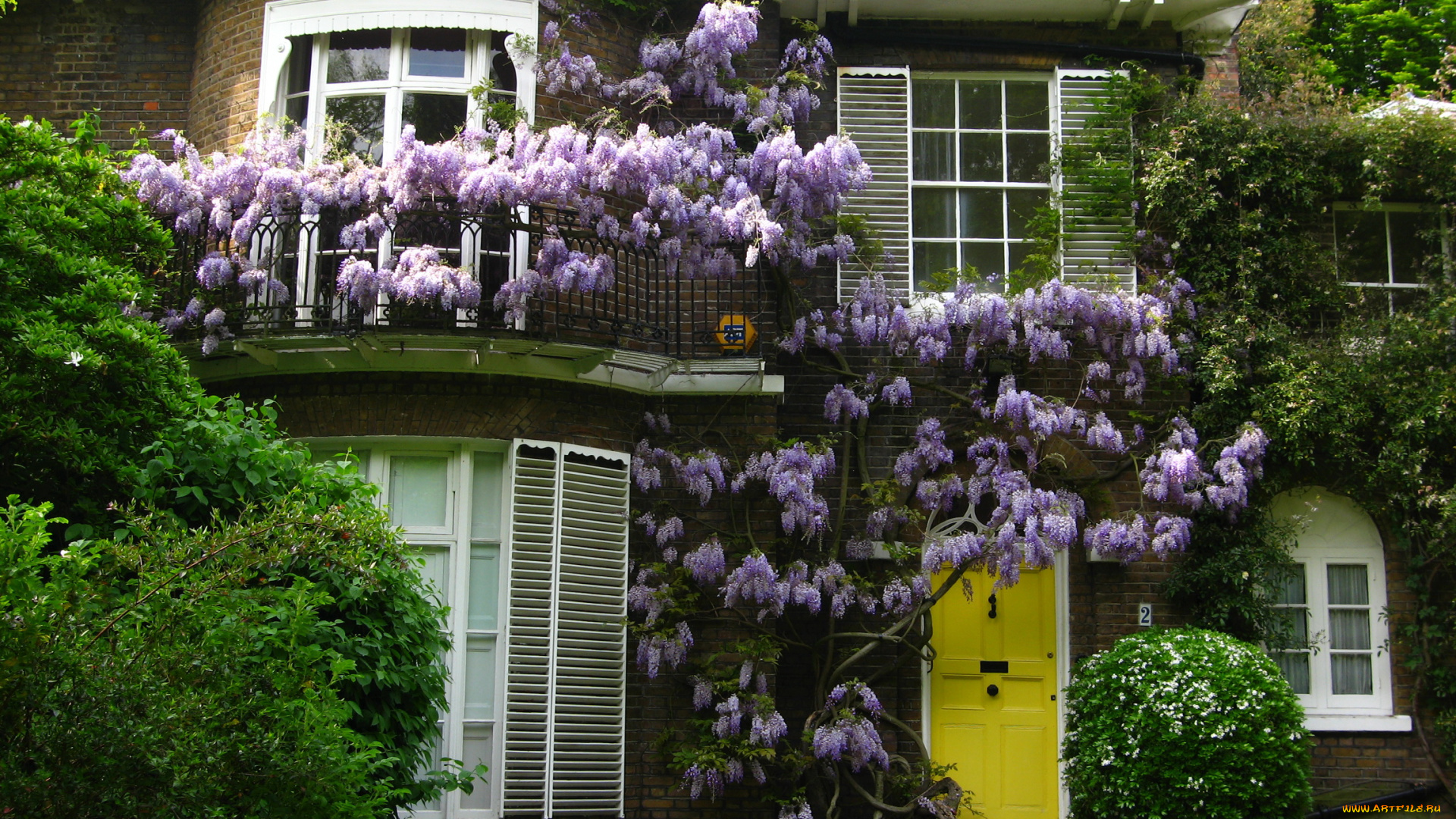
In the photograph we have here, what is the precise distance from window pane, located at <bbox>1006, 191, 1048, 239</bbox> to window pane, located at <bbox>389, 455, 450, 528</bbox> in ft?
16.0

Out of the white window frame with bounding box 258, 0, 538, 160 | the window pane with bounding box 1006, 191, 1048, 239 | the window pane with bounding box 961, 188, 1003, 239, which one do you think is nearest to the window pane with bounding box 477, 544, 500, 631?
the white window frame with bounding box 258, 0, 538, 160

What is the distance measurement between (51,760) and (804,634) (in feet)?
21.8

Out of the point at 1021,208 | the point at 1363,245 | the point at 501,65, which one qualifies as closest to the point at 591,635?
the point at 501,65

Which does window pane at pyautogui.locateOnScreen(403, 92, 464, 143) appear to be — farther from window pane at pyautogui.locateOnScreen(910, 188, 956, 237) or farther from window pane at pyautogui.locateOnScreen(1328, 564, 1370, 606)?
window pane at pyautogui.locateOnScreen(1328, 564, 1370, 606)

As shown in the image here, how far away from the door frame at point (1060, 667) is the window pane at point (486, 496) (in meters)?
3.50

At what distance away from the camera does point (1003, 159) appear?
35.7 feet

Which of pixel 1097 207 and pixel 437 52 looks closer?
pixel 437 52

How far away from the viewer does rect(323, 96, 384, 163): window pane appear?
973 cm

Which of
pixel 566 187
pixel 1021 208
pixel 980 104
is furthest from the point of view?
pixel 980 104

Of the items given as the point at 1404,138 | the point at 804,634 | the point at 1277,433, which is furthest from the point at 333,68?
the point at 1404,138

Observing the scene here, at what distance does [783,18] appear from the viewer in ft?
36.0

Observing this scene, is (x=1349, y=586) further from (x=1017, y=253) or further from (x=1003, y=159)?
(x=1003, y=159)

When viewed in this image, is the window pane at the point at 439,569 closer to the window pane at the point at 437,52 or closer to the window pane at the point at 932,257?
the window pane at the point at 437,52

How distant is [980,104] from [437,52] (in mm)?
4400
